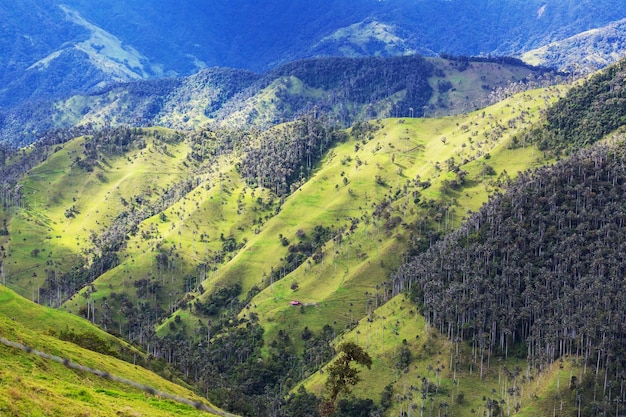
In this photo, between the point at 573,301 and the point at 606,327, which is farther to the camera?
the point at 573,301

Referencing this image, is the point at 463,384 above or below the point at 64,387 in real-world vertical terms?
below

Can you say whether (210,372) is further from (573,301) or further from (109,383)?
(573,301)

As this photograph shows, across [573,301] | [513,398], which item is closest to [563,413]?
[513,398]

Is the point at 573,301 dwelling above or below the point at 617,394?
above

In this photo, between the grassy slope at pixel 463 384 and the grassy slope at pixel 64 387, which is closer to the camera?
the grassy slope at pixel 64 387

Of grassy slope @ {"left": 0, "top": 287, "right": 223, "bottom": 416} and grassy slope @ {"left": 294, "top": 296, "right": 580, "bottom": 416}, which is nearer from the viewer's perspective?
grassy slope @ {"left": 0, "top": 287, "right": 223, "bottom": 416}

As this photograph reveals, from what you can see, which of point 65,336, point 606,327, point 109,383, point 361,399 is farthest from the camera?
point 361,399

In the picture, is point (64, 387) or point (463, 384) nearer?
point (64, 387)

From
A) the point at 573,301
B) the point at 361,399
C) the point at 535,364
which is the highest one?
the point at 573,301
